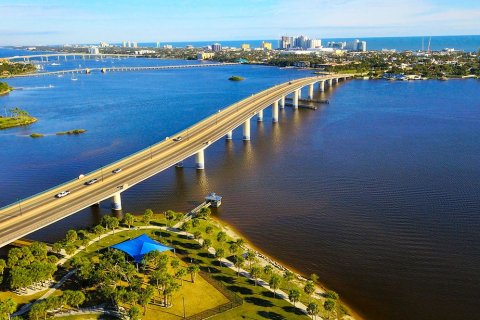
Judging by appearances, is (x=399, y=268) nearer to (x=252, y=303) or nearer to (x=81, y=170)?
(x=252, y=303)

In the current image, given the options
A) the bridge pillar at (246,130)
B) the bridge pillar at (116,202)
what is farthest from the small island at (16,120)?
the bridge pillar at (116,202)

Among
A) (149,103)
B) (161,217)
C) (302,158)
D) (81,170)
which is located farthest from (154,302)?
(149,103)

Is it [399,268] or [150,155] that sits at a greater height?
[150,155]

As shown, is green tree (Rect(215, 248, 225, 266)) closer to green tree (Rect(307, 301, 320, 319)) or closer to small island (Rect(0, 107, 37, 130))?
green tree (Rect(307, 301, 320, 319))

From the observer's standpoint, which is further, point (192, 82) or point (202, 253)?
point (192, 82)

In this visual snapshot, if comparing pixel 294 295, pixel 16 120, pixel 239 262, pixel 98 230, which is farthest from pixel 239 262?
pixel 16 120

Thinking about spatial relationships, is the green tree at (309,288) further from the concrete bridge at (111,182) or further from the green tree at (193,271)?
the concrete bridge at (111,182)

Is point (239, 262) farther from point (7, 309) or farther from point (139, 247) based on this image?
point (7, 309)
